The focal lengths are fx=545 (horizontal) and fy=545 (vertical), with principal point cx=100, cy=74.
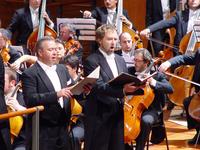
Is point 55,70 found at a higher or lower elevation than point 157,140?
higher

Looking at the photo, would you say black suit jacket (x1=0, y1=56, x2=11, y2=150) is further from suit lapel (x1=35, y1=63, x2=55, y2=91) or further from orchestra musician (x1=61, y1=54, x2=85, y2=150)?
orchestra musician (x1=61, y1=54, x2=85, y2=150)

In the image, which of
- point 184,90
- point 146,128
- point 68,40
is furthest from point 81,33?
point 146,128

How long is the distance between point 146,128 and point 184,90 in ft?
5.33

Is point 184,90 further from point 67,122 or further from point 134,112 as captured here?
point 67,122

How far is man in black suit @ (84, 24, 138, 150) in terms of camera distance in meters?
4.08

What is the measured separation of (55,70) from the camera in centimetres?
392

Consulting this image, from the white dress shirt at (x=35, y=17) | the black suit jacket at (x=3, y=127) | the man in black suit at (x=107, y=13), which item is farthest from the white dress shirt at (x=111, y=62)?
the white dress shirt at (x=35, y=17)

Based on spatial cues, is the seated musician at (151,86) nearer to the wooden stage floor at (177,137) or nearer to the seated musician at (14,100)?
the wooden stage floor at (177,137)

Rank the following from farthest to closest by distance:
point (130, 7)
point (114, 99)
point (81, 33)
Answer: point (130, 7) < point (81, 33) < point (114, 99)

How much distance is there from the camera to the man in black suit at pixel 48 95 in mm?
3803

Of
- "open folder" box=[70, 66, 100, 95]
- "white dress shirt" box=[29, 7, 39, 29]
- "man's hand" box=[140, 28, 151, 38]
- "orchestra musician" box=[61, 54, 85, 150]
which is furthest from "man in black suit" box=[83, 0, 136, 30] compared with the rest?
"open folder" box=[70, 66, 100, 95]

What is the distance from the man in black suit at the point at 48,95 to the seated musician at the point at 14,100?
303 mm

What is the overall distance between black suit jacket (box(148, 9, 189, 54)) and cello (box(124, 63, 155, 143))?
1.92 metres

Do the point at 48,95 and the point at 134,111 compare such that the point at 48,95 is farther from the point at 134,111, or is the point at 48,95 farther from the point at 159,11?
the point at 159,11
